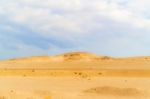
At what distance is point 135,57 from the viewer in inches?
1594

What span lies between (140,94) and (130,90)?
683mm

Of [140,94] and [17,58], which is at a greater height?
[17,58]

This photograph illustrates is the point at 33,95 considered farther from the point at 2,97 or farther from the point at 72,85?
the point at 72,85

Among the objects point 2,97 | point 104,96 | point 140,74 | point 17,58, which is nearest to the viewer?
point 2,97

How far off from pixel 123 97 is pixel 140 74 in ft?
35.5

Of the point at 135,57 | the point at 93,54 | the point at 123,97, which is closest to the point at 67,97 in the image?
the point at 123,97

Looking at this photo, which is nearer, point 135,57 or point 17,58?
point 135,57

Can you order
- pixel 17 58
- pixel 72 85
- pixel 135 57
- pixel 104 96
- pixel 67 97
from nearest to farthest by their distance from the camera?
pixel 67 97 < pixel 104 96 < pixel 72 85 < pixel 135 57 < pixel 17 58

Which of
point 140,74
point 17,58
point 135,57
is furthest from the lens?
point 17,58

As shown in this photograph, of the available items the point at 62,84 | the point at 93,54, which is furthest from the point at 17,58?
the point at 62,84

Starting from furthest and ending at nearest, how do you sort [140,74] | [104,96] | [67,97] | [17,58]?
[17,58] → [140,74] → [104,96] → [67,97]

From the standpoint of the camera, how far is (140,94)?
15.4 meters

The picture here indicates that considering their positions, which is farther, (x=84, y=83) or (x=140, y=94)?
(x=84, y=83)

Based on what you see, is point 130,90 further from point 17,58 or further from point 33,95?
point 17,58
